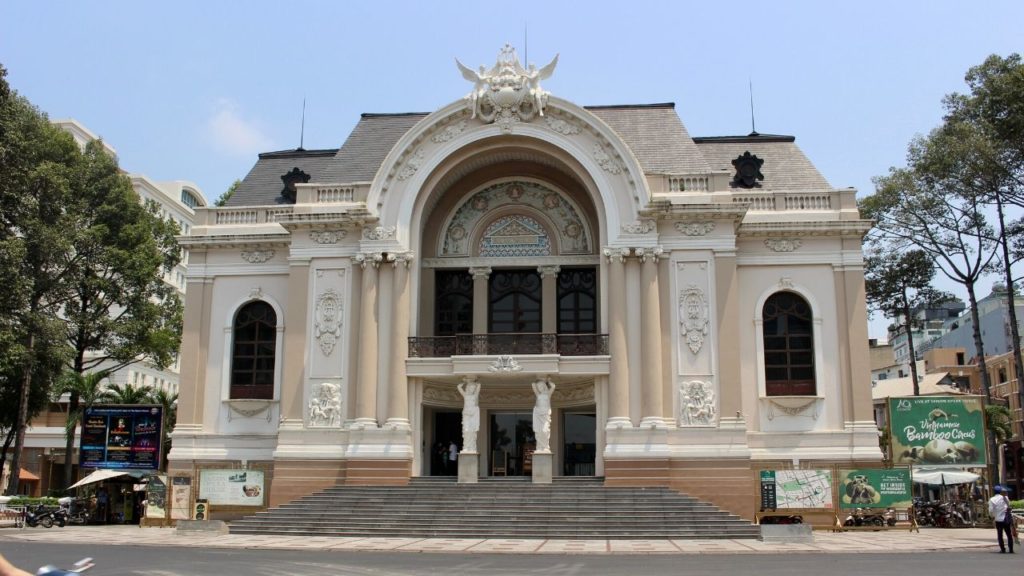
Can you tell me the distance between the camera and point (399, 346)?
100 ft

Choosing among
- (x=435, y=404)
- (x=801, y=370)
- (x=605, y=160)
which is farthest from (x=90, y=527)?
(x=801, y=370)

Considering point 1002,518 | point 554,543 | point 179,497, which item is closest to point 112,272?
point 179,497

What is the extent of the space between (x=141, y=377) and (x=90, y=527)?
40.5 m

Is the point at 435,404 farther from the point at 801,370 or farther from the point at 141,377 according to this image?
the point at 141,377

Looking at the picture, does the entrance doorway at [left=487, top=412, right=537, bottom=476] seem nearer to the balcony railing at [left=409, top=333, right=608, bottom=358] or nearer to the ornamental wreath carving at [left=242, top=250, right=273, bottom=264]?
the balcony railing at [left=409, top=333, right=608, bottom=358]

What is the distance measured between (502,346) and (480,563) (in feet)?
46.6

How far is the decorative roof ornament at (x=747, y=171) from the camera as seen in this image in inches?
1318

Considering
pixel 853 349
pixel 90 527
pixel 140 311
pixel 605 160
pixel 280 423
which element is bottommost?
pixel 90 527

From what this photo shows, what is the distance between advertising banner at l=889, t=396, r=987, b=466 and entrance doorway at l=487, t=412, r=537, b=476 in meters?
11.8

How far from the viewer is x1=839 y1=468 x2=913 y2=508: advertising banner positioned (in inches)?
1056

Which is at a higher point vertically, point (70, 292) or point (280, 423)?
point (70, 292)

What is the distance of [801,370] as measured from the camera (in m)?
31.2

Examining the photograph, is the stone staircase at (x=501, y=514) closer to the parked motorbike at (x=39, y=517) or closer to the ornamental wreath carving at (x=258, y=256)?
the parked motorbike at (x=39, y=517)

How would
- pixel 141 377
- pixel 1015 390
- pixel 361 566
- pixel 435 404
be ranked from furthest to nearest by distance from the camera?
pixel 141 377, pixel 1015 390, pixel 435 404, pixel 361 566
